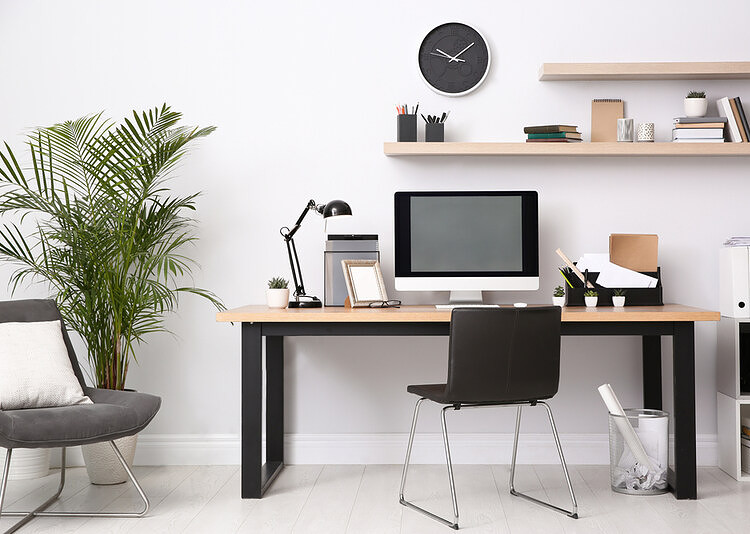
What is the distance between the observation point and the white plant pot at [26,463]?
3359mm

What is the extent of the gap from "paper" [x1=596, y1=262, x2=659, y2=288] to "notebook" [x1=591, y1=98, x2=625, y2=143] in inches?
→ 24.7

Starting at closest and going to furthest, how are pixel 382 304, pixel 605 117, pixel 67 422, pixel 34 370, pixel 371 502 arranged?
1. pixel 67 422
2. pixel 34 370
3. pixel 371 502
4. pixel 382 304
5. pixel 605 117

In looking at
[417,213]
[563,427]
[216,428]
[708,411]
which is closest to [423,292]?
[417,213]

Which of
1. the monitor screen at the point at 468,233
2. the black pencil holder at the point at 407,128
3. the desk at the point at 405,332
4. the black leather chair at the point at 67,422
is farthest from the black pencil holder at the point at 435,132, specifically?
the black leather chair at the point at 67,422

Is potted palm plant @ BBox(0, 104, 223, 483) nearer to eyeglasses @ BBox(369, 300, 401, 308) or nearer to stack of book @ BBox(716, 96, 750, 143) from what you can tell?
eyeglasses @ BBox(369, 300, 401, 308)

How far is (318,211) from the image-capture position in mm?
3365

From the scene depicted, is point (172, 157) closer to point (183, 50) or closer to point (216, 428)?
point (183, 50)

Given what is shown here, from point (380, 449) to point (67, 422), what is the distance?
4.99 feet

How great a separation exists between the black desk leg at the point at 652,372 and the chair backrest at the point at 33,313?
8.05ft

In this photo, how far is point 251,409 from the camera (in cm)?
303

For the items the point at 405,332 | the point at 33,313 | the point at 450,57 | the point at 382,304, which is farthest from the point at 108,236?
the point at 450,57

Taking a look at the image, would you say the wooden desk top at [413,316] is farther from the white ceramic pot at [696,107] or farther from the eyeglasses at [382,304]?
the white ceramic pot at [696,107]

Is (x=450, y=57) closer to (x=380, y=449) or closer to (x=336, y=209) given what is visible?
(x=336, y=209)

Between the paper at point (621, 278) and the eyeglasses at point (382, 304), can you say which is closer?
the eyeglasses at point (382, 304)
